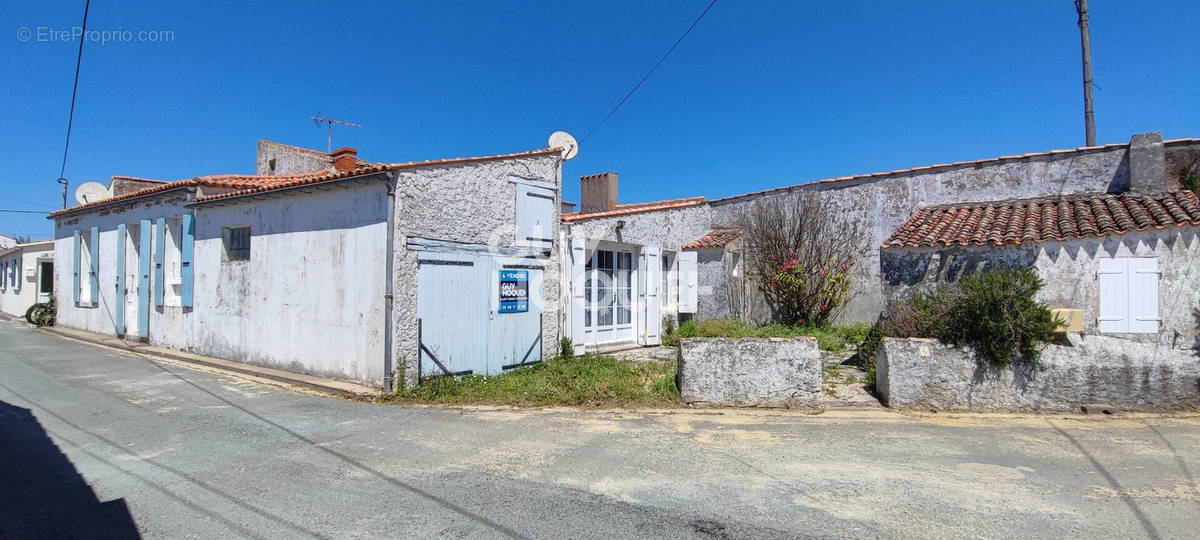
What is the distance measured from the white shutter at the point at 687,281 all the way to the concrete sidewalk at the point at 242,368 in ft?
22.7

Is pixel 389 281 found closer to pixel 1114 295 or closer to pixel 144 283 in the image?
pixel 144 283

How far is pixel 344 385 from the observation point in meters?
7.86

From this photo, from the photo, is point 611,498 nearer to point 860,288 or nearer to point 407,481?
point 407,481

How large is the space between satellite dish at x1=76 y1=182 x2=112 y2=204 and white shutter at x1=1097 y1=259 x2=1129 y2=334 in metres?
22.1

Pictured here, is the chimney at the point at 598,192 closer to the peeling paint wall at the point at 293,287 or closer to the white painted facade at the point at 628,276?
the white painted facade at the point at 628,276

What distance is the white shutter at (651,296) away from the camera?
11.4 m

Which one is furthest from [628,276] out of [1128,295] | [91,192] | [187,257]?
[91,192]

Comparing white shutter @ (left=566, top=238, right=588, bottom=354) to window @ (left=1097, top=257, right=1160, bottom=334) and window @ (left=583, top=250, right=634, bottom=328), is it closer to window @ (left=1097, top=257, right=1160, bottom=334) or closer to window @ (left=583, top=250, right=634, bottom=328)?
window @ (left=583, top=250, right=634, bottom=328)

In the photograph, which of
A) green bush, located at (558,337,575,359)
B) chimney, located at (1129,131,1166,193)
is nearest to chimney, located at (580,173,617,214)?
green bush, located at (558,337,575,359)

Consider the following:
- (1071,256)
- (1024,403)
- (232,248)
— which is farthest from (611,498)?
(232,248)

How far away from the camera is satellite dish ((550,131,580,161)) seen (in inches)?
387

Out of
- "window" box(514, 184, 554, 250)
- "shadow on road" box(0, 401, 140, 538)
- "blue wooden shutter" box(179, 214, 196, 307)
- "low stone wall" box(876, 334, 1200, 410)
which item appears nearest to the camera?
"shadow on road" box(0, 401, 140, 538)

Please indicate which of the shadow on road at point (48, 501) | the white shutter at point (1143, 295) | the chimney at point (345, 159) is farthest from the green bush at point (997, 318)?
the chimney at point (345, 159)

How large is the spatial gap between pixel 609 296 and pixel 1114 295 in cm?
717
